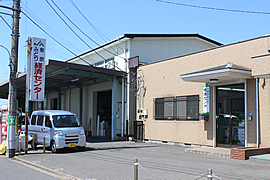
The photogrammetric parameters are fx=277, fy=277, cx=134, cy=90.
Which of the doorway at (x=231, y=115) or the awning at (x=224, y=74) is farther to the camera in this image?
the doorway at (x=231, y=115)

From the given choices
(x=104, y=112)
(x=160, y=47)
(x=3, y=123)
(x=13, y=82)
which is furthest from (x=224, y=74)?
(x=104, y=112)

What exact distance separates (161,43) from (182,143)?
31.2 ft

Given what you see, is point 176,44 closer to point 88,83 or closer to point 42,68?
point 88,83

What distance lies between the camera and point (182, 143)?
51.6ft

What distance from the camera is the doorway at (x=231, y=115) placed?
12.9 m

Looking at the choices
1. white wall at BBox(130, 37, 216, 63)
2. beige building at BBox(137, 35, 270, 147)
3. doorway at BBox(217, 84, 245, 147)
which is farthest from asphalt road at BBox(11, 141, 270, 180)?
white wall at BBox(130, 37, 216, 63)

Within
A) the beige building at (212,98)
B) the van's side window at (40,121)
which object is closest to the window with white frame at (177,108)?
A: the beige building at (212,98)

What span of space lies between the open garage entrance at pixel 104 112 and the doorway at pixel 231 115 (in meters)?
11.9

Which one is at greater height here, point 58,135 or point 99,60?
point 99,60

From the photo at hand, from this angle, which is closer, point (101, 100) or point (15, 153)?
point (15, 153)

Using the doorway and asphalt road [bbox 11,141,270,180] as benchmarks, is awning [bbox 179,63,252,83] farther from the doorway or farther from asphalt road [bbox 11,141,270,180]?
asphalt road [bbox 11,141,270,180]

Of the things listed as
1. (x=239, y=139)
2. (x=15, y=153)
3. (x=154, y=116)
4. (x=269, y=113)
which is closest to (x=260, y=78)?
(x=269, y=113)

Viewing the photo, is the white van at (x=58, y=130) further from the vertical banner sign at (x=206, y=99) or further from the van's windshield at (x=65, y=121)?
the vertical banner sign at (x=206, y=99)

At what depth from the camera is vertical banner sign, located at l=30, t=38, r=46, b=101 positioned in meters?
14.2
